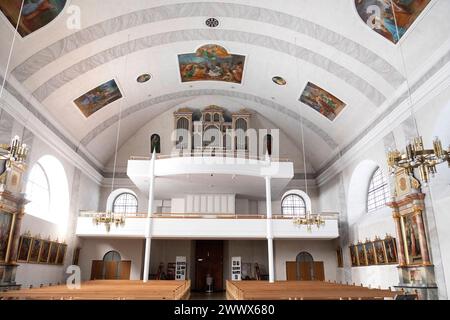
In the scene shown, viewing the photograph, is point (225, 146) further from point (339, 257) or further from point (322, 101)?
point (339, 257)

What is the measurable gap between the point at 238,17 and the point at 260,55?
94.1 inches

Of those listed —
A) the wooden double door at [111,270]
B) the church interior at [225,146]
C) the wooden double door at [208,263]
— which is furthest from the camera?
the wooden double door at [208,263]

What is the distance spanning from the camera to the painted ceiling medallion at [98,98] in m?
14.7

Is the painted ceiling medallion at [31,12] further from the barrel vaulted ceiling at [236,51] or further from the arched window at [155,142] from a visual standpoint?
the arched window at [155,142]

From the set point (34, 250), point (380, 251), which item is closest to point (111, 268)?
point (34, 250)

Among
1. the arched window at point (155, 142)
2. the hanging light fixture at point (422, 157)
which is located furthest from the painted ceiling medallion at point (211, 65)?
the hanging light fixture at point (422, 157)

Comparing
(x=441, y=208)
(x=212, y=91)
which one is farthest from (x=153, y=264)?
(x=441, y=208)

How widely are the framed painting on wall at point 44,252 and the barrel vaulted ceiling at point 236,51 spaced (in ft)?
16.9

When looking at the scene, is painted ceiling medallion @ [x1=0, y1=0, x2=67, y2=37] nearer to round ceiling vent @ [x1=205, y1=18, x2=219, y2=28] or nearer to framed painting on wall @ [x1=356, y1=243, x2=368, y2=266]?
round ceiling vent @ [x1=205, y1=18, x2=219, y2=28]

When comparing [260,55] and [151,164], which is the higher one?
[260,55]

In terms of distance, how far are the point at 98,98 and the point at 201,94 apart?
Answer: 6383 mm

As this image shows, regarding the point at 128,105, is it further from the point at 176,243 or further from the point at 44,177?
the point at 176,243

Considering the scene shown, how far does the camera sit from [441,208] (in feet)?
32.8

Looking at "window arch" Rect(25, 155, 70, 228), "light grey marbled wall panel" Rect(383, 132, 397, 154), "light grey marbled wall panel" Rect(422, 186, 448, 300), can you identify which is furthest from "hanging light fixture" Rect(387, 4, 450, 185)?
"window arch" Rect(25, 155, 70, 228)
